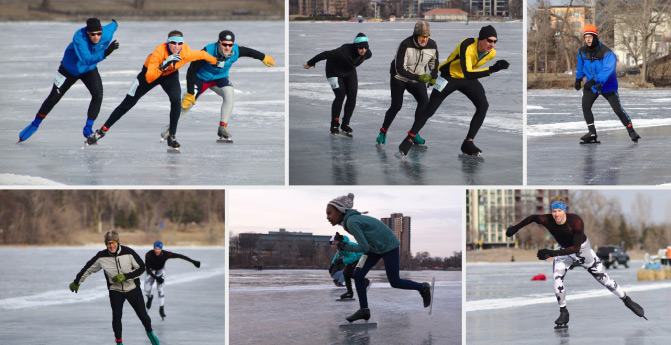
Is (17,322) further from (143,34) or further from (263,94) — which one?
(143,34)

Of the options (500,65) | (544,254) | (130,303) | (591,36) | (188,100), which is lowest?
(130,303)

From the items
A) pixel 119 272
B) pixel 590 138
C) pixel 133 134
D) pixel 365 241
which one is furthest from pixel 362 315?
pixel 590 138

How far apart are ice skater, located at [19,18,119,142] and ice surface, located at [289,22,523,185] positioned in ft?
7.05

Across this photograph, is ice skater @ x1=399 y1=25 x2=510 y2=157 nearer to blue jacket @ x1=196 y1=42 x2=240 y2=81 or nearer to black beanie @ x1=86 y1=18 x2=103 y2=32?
blue jacket @ x1=196 y1=42 x2=240 y2=81

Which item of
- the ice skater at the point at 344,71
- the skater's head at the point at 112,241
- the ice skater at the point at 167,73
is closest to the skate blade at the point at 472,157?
the ice skater at the point at 344,71

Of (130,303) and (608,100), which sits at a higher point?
(608,100)

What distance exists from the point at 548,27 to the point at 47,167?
10.3 metres

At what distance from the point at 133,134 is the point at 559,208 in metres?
5.37

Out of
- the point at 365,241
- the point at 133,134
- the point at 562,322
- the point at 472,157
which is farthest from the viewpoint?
the point at 133,134

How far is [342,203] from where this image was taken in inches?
259

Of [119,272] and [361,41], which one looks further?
[361,41]

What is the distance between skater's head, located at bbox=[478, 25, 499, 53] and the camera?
27.0ft

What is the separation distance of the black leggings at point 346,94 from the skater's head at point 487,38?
1694 millimetres

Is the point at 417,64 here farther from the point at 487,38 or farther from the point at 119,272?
the point at 119,272
